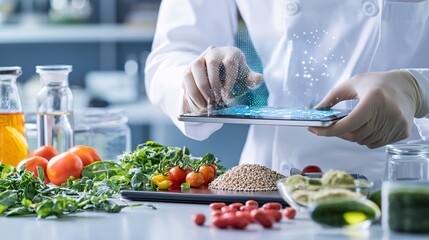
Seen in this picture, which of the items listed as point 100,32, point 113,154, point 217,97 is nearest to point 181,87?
point 217,97

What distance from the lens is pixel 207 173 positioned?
186 cm

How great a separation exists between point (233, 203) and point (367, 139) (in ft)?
1.09

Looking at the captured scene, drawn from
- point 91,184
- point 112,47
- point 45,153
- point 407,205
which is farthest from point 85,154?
point 112,47

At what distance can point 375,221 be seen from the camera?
1.51 metres

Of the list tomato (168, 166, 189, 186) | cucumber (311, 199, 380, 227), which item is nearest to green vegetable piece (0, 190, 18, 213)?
tomato (168, 166, 189, 186)

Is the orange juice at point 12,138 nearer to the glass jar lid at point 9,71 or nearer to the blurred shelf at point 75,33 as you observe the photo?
the glass jar lid at point 9,71

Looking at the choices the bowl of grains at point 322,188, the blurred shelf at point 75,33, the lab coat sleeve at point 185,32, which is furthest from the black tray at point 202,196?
the blurred shelf at point 75,33

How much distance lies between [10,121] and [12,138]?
4cm

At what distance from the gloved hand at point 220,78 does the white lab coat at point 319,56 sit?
8cm

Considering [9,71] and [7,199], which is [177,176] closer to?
[7,199]

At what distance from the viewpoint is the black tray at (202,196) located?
5.53 feet

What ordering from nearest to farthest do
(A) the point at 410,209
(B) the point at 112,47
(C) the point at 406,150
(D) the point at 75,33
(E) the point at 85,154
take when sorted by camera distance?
(A) the point at 410,209, (C) the point at 406,150, (E) the point at 85,154, (D) the point at 75,33, (B) the point at 112,47

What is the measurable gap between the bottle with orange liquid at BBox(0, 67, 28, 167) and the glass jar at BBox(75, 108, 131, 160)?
1.20 feet

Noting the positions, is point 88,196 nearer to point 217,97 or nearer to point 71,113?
point 217,97
